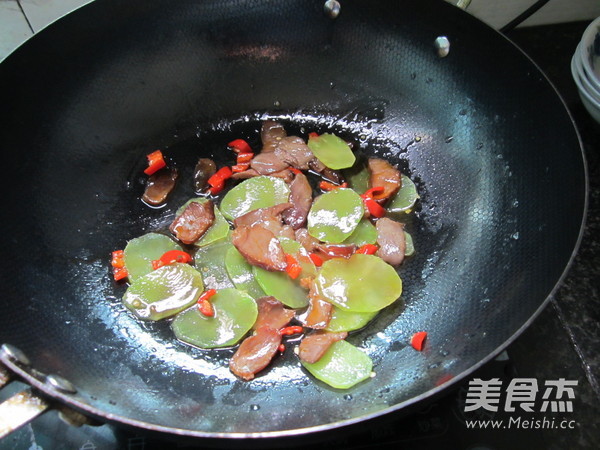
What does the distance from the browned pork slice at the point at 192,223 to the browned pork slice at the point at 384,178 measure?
53 cm

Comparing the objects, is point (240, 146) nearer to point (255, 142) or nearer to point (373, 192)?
point (255, 142)

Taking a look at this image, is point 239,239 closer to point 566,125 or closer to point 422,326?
point 422,326

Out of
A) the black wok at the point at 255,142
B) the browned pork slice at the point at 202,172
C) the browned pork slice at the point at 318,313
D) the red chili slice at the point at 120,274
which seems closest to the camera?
the black wok at the point at 255,142

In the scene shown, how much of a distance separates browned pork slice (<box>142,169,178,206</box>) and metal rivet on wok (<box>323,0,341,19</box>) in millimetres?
741

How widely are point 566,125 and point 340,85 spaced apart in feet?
2.48

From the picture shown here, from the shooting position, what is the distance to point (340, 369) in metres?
1.28

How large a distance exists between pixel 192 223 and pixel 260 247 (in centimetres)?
25

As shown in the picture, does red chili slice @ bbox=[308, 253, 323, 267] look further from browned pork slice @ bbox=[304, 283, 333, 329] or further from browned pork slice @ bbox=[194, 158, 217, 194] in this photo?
browned pork slice @ bbox=[194, 158, 217, 194]

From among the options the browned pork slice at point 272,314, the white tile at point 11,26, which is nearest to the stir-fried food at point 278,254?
the browned pork slice at point 272,314

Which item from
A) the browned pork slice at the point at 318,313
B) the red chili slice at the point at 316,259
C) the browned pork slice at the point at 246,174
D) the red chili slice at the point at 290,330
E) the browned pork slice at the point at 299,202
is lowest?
the red chili slice at the point at 290,330

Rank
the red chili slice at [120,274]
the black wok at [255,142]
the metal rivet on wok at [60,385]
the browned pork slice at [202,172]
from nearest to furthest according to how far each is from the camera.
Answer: the metal rivet on wok at [60,385] → the black wok at [255,142] → the red chili slice at [120,274] → the browned pork slice at [202,172]

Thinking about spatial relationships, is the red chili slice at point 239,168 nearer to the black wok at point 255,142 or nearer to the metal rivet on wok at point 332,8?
the black wok at point 255,142

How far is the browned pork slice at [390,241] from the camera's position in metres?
1.51

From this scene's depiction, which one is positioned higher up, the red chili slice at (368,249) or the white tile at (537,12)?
the white tile at (537,12)
